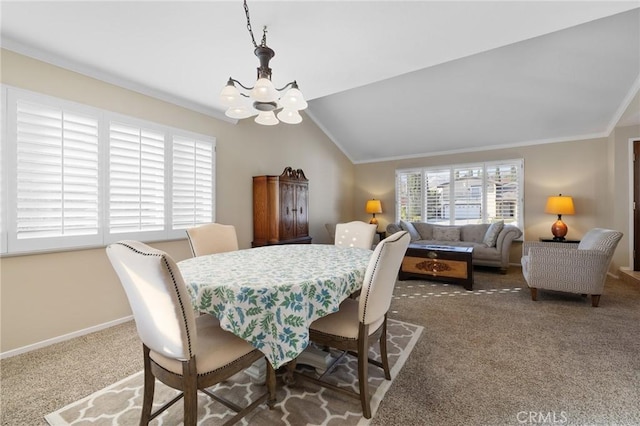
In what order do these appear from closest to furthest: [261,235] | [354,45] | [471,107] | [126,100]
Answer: [354,45], [126,100], [261,235], [471,107]

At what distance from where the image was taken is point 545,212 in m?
4.95

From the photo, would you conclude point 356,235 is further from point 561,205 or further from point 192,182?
point 561,205

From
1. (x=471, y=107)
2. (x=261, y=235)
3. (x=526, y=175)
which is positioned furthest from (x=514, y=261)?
(x=261, y=235)

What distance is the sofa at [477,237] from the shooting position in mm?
4539

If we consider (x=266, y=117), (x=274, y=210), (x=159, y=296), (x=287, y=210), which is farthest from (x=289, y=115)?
(x=287, y=210)

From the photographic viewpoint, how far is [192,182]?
10.9ft

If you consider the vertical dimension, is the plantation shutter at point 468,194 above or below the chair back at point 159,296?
above

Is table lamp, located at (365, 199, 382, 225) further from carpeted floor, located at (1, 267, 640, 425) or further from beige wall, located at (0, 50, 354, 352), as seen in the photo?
carpeted floor, located at (1, 267, 640, 425)

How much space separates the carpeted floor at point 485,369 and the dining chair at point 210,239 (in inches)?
37.0

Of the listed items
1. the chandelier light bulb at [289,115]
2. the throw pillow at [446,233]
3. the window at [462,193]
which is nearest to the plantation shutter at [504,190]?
the window at [462,193]

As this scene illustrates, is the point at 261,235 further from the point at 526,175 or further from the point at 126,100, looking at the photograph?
the point at 526,175

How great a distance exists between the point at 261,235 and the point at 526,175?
5021 millimetres

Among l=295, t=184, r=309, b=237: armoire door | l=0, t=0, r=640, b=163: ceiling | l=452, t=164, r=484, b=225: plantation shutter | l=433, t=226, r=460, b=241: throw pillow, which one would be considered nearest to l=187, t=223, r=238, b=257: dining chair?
l=0, t=0, r=640, b=163: ceiling

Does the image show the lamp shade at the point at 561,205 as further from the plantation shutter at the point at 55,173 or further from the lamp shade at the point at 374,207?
the plantation shutter at the point at 55,173
